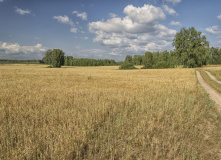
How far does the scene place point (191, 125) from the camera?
5.75 m

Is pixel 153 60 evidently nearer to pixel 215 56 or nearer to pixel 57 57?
pixel 215 56

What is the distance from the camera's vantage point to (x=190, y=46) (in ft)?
206

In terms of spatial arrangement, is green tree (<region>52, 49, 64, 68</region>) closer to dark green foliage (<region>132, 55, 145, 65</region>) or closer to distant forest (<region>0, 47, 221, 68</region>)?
distant forest (<region>0, 47, 221, 68</region>)

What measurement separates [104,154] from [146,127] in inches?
87.3

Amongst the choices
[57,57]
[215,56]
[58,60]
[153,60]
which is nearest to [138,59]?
[153,60]

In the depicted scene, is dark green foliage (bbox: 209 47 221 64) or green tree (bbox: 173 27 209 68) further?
dark green foliage (bbox: 209 47 221 64)

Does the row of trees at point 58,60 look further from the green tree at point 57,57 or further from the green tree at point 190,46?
the green tree at point 190,46

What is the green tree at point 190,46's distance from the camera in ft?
203

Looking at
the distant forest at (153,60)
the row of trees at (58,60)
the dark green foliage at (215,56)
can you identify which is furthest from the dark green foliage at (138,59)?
the dark green foliage at (215,56)

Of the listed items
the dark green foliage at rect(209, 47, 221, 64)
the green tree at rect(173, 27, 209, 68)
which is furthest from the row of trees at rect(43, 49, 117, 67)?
the dark green foliage at rect(209, 47, 221, 64)

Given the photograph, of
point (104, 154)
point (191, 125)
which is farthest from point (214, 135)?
point (104, 154)

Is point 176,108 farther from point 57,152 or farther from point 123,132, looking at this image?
point 57,152

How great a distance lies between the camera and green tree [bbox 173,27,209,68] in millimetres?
61906

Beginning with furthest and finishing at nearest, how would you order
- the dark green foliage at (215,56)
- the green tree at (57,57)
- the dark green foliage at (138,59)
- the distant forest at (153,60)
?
the dark green foliage at (138,59), the dark green foliage at (215,56), the green tree at (57,57), the distant forest at (153,60)
